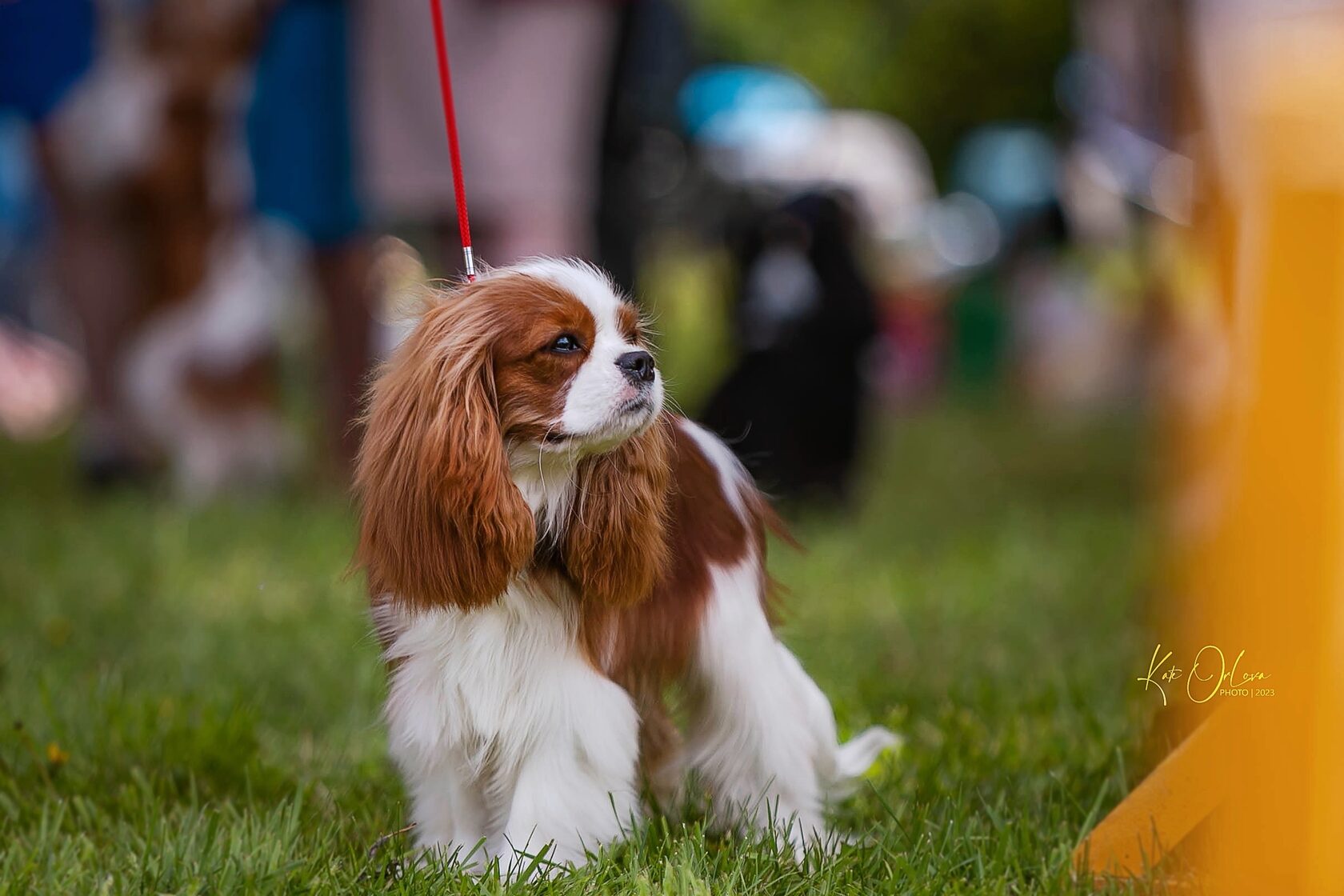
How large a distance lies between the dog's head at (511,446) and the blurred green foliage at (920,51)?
49.6 feet

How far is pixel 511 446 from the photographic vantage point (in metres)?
2.25

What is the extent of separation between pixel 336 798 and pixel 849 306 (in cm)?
387

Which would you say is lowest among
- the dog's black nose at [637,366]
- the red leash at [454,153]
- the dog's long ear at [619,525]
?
the dog's long ear at [619,525]

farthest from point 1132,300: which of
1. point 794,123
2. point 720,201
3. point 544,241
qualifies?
point 544,241

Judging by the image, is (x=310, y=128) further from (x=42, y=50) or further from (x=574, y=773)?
(x=574, y=773)

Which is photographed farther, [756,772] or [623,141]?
[623,141]

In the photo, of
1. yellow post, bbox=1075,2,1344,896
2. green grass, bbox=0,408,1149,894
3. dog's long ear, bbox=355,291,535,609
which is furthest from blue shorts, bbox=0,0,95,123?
yellow post, bbox=1075,2,1344,896

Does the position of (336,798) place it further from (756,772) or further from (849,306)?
(849,306)

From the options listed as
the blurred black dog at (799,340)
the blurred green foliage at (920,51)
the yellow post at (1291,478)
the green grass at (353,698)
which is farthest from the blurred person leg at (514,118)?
the blurred green foliage at (920,51)

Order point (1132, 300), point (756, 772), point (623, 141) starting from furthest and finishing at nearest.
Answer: point (1132, 300) → point (623, 141) → point (756, 772)

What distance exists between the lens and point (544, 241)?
5258 millimetres

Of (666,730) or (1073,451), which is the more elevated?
(666,730)

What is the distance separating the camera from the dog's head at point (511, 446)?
215 centimetres

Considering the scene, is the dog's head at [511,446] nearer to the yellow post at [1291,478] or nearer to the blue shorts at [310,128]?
the yellow post at [1291,478]
